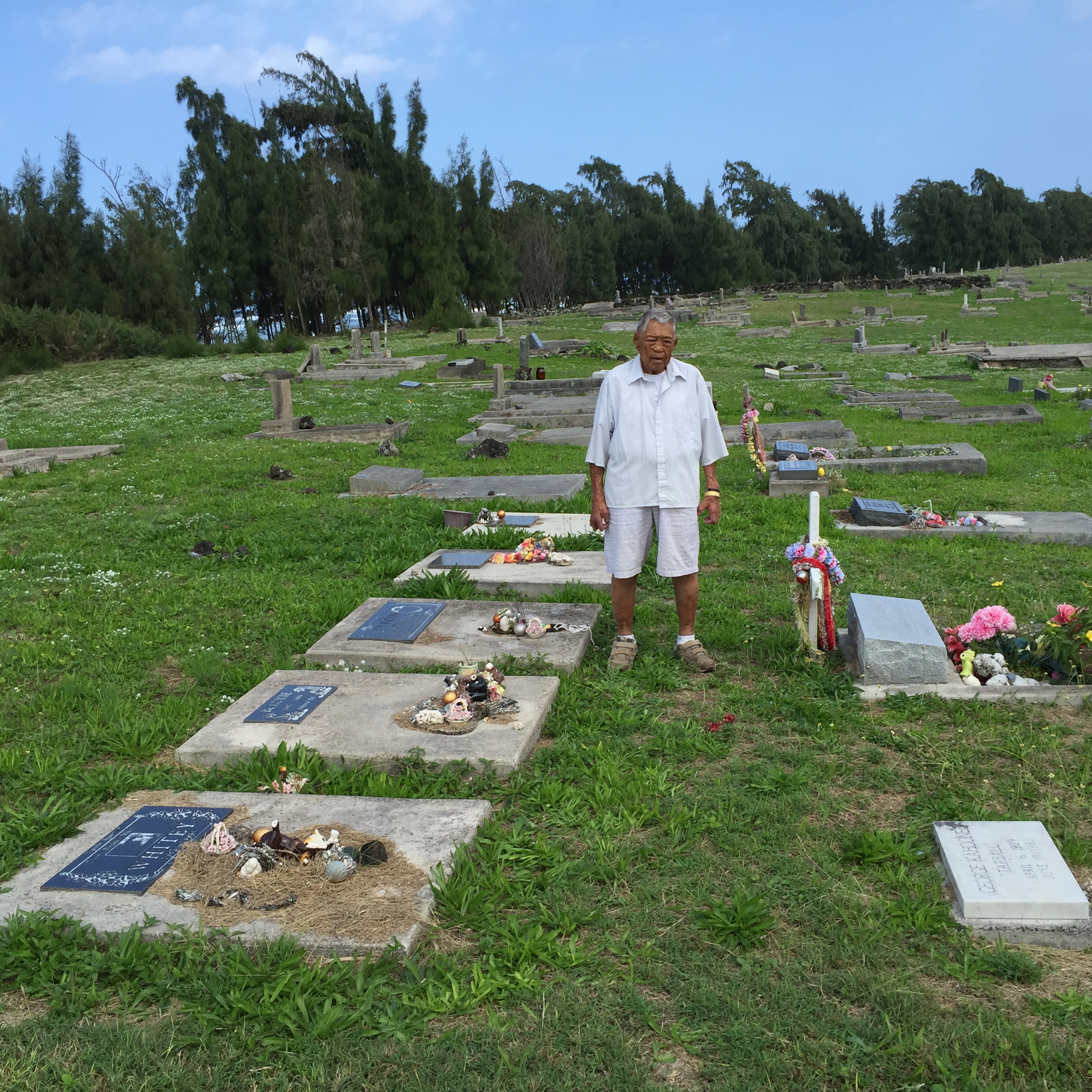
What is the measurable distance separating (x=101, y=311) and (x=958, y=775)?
38459 millimetres

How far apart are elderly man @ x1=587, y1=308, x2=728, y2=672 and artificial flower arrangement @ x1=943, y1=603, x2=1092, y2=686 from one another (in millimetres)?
1323

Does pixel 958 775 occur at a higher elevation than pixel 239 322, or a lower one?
lower

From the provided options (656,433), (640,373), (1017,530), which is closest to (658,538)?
(656,433)

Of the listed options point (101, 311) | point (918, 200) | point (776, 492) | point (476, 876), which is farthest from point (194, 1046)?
point (918, 200)

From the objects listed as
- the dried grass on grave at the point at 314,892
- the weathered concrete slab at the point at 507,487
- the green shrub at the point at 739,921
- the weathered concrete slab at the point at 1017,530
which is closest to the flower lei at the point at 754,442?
the weathered concrete slab at the point at 507,487

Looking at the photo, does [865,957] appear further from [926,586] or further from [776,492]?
[776,492]

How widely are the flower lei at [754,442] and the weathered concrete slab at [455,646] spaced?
498cm

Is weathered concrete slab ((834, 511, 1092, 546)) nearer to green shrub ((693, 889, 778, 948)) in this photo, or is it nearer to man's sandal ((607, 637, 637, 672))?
man's sandal ((607, 637, 637, 672))

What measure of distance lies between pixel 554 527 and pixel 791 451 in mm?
3423

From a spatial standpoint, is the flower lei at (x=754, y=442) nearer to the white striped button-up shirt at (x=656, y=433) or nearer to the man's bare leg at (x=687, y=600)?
the man's bare leg at (x=687, y=600)

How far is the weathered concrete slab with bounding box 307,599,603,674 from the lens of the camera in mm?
5406

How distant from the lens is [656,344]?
492 cm

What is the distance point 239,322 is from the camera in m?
52.5

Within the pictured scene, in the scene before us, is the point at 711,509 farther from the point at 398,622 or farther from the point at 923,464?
the point at 923,464
